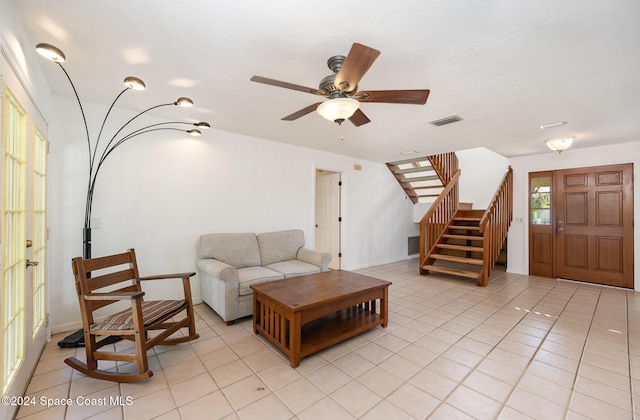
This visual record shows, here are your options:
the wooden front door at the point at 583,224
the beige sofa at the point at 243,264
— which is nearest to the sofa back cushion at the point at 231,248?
the beige sofa at the point at 243,264

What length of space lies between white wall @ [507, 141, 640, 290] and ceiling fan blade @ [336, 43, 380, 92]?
510 centimetres

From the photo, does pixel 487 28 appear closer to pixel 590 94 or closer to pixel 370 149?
pixel 590 94

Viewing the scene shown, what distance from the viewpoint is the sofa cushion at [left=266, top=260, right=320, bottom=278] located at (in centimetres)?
327

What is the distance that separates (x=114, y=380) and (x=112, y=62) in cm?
236

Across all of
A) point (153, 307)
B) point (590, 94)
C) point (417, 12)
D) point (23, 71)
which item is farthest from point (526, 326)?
point (23, 71)

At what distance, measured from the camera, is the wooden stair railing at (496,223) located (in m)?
4.43

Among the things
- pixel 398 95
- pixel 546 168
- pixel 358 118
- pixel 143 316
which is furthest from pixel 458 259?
pixel 143 316

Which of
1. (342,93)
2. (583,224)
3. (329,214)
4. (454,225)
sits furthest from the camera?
(454,225)

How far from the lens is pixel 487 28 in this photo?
5.30ft

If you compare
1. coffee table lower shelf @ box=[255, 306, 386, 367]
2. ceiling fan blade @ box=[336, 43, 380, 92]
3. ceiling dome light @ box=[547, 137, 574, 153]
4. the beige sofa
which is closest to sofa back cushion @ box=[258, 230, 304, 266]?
the beige sofa

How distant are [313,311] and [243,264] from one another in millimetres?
1597

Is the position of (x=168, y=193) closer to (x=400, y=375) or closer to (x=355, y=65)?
(x=355, y=65)

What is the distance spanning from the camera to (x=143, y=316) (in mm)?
2016

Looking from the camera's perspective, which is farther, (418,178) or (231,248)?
(418,178)
